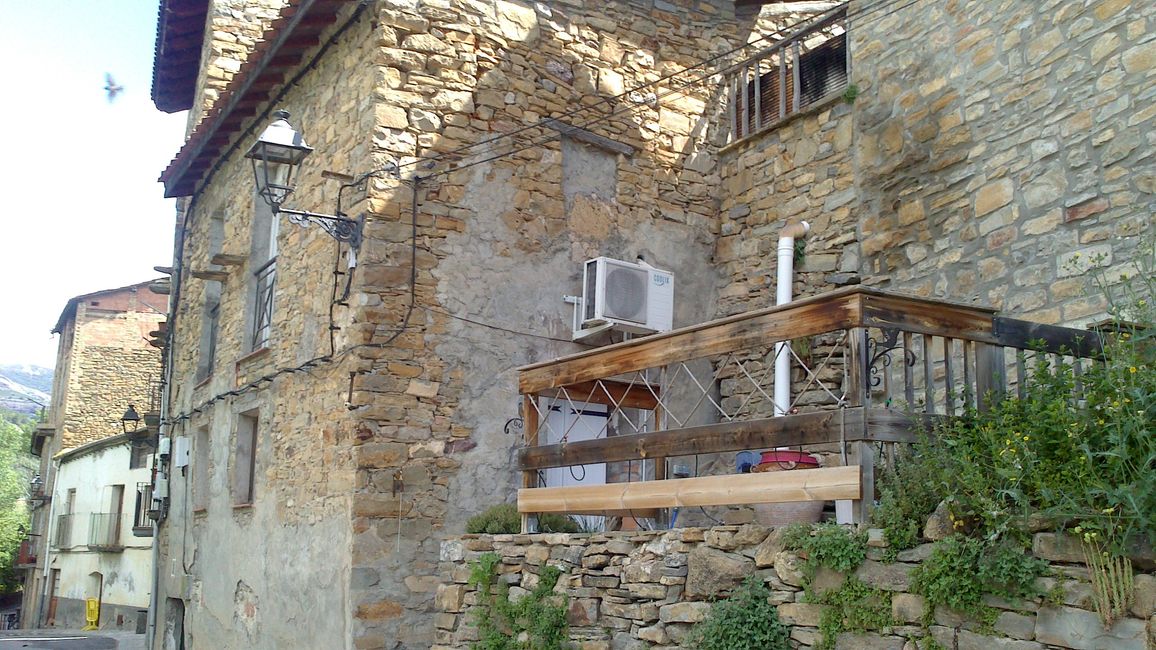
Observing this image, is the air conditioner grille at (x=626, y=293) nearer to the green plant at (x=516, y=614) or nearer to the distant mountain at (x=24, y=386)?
the green plant at (x=516, y=614)

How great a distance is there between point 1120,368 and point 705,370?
5.19m

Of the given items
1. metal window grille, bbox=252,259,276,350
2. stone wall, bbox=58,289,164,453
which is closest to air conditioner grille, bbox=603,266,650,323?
metal window grille, bbox=252,259,276,350

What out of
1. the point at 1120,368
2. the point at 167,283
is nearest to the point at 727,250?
the point at 1120,368

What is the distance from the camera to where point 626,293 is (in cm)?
839

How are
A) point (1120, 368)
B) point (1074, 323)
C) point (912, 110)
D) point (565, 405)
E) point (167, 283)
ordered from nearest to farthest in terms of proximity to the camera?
point (1120, 368) → point (1074, 323) → point (912, 110) → point (565, 405) → point (167, 283)

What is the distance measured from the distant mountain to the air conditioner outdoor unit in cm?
11527

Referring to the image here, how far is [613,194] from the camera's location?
8.86 meters

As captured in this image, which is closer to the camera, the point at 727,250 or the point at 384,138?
the point at 384,138

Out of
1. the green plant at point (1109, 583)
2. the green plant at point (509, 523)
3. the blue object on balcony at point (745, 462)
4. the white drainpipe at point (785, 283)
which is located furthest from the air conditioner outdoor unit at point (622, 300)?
the green plant at point (1109, 583)

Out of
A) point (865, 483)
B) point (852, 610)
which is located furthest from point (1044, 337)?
point (852, 610)

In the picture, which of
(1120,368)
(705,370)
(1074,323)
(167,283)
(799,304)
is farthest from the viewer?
(167,283)

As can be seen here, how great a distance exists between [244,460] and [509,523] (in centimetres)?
416

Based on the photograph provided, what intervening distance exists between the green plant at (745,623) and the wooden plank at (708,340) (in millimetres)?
1094

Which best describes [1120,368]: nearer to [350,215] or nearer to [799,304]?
[799,304]
